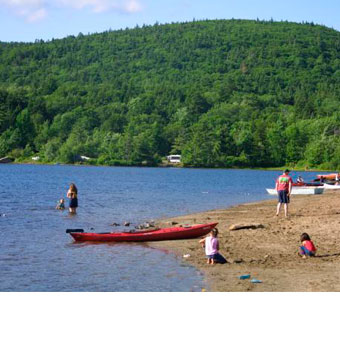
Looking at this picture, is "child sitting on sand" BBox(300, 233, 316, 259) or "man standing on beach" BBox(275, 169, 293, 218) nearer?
"child sitting on sand" BBox(300, 233, 316, 259)

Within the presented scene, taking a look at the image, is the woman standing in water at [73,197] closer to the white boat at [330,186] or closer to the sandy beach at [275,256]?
the sandy beach at [275,256]

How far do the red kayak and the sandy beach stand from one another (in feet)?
1.17

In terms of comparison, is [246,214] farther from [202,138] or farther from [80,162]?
[80,162]

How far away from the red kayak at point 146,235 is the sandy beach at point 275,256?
36cm

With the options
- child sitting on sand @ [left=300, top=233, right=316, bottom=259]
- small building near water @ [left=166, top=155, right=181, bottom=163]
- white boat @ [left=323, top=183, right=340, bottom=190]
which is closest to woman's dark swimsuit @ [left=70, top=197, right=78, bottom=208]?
child sitting on sand @ [left=300, top=233, right=316, bottom=259]

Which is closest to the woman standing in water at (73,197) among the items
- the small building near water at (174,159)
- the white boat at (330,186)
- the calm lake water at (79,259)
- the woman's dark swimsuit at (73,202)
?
the woman's dark swimsuit at (73,202)

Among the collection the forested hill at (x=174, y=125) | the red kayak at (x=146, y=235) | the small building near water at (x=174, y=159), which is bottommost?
the small building near water at (x=174, y=159)

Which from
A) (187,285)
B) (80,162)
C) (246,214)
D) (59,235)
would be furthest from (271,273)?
(80,162)

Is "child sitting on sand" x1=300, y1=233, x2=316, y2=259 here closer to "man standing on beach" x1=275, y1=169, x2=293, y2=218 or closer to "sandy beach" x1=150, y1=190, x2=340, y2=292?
"sandy beach" x1=150, y1=190, x2=340, y2=292

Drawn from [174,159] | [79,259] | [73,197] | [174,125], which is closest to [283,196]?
[79,259]

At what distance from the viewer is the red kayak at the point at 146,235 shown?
23.3 m

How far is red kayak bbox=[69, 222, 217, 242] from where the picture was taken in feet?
76.4

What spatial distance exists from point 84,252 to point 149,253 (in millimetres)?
2310

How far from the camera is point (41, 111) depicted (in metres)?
182
